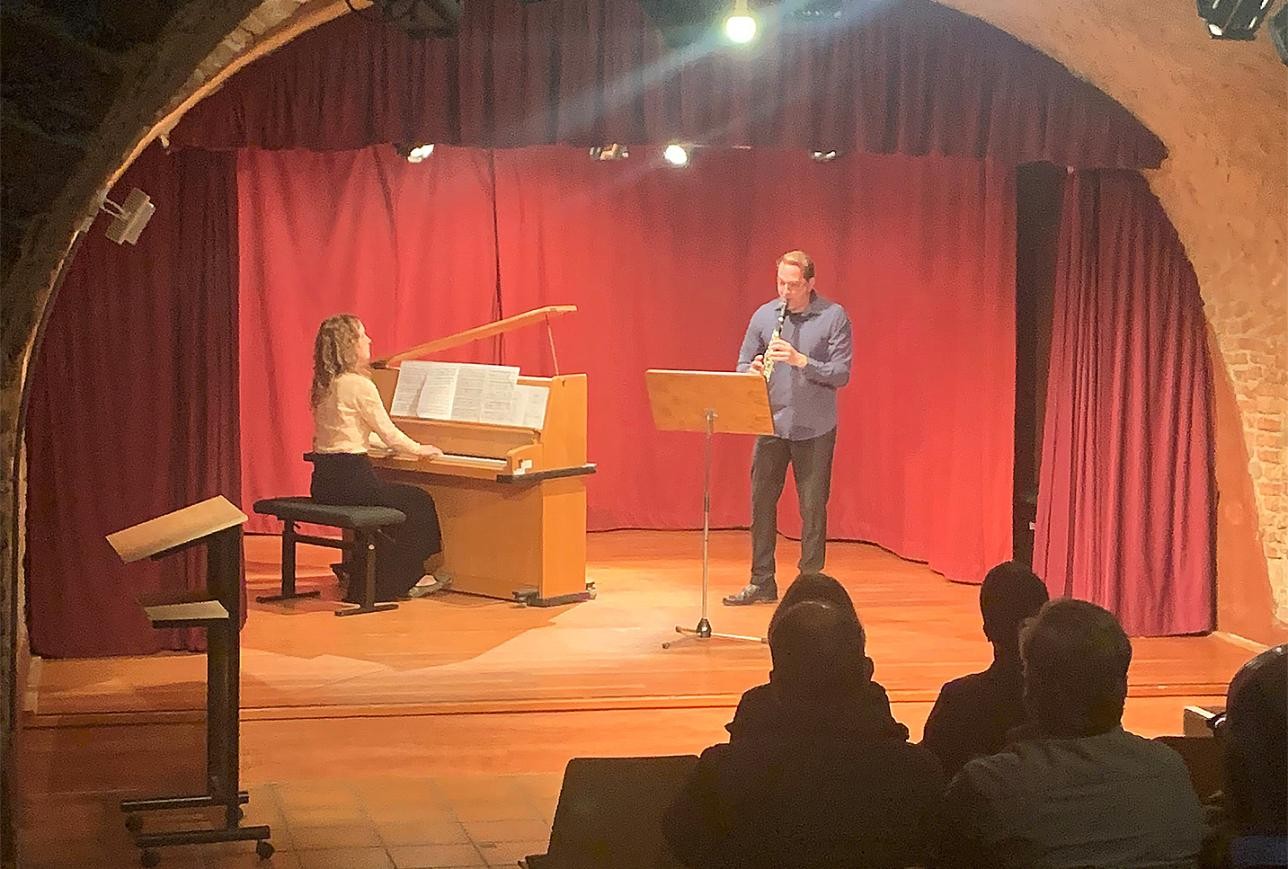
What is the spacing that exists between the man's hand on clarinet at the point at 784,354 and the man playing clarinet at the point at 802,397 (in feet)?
0.81

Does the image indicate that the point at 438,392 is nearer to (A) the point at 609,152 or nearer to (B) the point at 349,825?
(A) the point at 609,152

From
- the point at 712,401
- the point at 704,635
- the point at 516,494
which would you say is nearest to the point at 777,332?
the point at 712,401

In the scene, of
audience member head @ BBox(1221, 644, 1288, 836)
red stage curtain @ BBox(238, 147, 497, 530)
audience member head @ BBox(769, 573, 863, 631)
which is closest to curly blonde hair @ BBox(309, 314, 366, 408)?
red stage curtain @ BBox(238, 147, 497, 530)

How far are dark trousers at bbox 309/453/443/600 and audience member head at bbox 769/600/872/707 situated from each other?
15.3ft

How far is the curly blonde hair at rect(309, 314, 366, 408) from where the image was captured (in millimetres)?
6953

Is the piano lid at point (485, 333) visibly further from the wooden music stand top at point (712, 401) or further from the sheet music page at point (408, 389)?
the wooden music stand top at point (712, 401)

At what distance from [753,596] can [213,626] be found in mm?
3309

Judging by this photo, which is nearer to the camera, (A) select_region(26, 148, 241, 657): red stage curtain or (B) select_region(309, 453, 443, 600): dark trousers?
(A) select_region(26, 148, 241, 657): red stage curtain

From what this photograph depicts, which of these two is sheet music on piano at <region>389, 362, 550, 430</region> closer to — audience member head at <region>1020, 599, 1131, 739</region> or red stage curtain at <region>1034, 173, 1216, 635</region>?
red stage curtain at <region>1034, 173, 1216, 635</region>

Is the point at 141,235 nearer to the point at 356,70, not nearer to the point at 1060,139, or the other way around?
the point at 356,70

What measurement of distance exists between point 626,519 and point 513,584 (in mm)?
2205

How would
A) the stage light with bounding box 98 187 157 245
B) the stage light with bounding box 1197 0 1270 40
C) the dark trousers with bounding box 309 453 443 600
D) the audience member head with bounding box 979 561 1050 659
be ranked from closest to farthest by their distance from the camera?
1. the audience member head with bounding box 979 561 1050 659
2. the stage light with bounding box 1197 0 1270 40
3. the stage light with bounding box 98 187 157 245
4. the dark trousers with bounding box 309 453 443 600

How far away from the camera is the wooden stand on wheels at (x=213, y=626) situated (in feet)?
13.2

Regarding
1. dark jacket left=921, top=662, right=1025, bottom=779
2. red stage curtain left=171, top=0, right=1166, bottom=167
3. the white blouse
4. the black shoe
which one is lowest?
the black shoe
